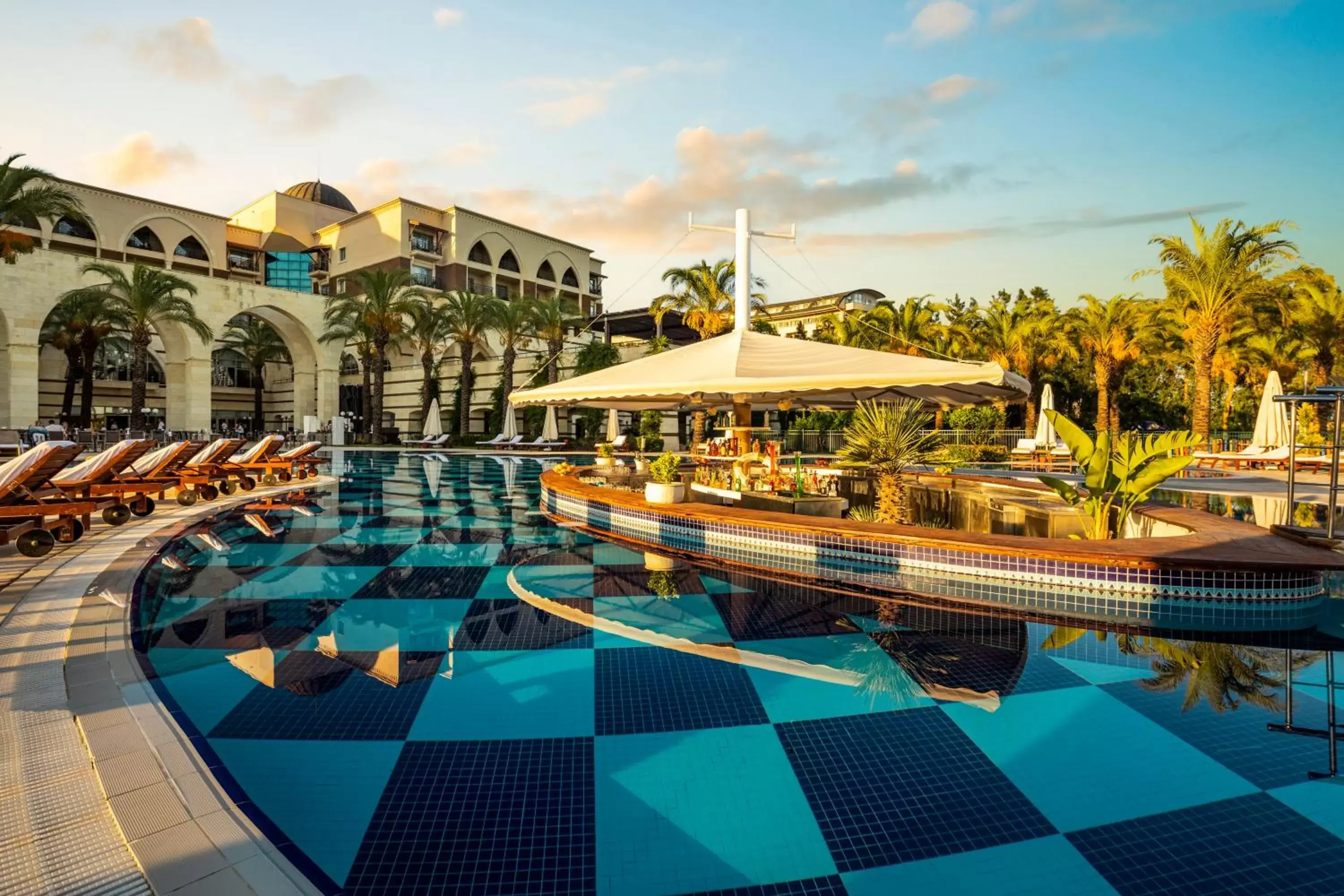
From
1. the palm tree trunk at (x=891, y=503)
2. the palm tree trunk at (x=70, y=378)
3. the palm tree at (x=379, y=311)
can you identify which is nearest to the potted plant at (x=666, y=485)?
the palm tree trunk at (x=891, y=503)

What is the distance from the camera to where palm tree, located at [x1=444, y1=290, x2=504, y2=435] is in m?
31.3

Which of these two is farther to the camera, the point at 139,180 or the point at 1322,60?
the point at 139,180

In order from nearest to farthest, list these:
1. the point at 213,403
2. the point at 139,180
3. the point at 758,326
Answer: the point at 758,326
the point at 139,180
the point at 213,403

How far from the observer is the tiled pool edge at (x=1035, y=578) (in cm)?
500

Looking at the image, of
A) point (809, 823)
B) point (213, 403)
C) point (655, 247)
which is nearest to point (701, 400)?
point (655, 247)

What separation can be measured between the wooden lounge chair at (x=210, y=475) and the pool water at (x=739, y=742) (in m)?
5.43

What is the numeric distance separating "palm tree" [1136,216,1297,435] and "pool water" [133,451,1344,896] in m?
21.4

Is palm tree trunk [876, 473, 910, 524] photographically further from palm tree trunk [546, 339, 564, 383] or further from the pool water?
palm tree trunk [546, 339, 564, 383]

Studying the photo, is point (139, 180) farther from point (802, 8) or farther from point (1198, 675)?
point (1198, 675)

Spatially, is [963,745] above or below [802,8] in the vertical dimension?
below

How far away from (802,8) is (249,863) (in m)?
12.7

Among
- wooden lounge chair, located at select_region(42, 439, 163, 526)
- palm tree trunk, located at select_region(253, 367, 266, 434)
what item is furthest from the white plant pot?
palm tree trunk, located at select_region(253, 367, 266, 434)

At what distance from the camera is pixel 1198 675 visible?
388 centimetres

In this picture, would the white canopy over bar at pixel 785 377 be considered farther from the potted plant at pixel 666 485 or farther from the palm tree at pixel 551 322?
the palm tree at pixel 551 322
